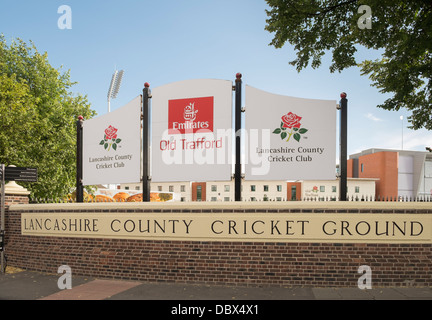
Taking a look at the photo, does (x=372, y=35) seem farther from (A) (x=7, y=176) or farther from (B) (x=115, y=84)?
(B) (x=115, y=84)

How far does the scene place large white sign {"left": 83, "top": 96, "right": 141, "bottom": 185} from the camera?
9.02 metres

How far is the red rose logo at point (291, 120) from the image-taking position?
25.5ft

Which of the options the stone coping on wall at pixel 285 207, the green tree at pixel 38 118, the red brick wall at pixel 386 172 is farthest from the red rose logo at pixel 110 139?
the red brick wall at pixel 386 172

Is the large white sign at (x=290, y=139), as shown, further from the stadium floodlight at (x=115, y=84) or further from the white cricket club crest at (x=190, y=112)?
the stadium floodlight at (x=115, y=84)

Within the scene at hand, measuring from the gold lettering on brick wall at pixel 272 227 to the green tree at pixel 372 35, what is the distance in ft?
16.8

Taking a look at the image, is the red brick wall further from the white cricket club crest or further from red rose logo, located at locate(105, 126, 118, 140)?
red rose logo, located at locate(105, 126, 118, 140)

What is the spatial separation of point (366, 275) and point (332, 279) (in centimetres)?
72

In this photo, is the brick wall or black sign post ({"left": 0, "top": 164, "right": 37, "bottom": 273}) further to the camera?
black sign post ({"left": 0, "top": 164, "right": 37, "bottom": 273})

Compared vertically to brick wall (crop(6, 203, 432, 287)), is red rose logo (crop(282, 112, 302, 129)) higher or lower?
higher

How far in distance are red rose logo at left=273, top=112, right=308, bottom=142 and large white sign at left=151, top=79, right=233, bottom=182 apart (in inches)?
50.1

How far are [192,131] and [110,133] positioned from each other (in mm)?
2731

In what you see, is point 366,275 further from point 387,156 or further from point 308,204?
point 387,156

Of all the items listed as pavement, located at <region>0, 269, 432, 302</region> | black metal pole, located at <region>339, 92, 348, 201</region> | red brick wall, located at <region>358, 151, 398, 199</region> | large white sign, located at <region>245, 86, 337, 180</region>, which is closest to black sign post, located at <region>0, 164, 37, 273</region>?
pavement, located at <region>0, 269, 432, 302</region>

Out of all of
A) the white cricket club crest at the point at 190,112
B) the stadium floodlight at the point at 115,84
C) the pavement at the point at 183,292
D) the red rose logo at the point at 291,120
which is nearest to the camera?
the pavement at the point at 183,292
